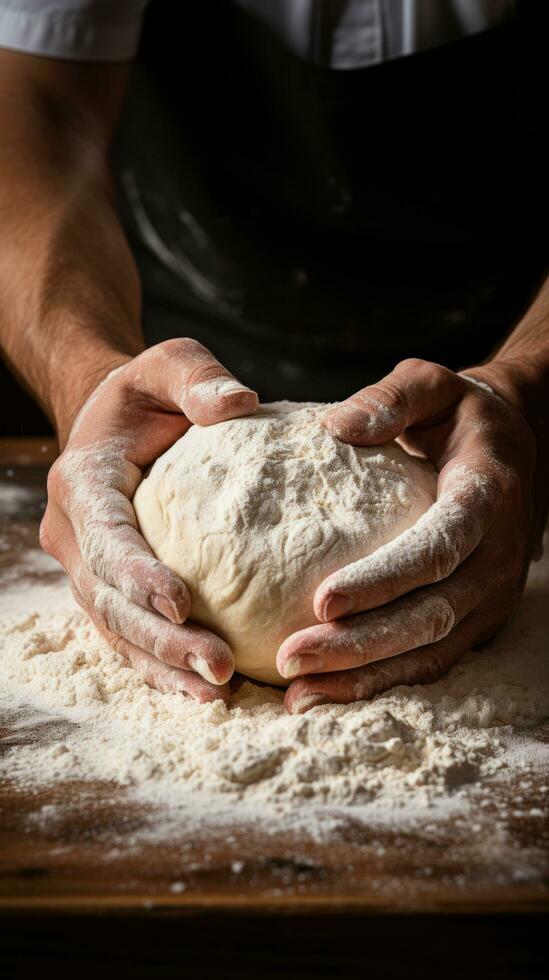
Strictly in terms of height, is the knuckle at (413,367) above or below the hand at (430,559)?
above

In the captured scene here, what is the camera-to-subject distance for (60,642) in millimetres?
1317

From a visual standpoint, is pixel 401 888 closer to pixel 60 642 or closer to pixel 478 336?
pixel 60 642

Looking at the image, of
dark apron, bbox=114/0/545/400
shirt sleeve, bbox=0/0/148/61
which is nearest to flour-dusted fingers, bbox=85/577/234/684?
dark apron, bbox=114/0/545/400

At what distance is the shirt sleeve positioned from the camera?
1937 millimetres

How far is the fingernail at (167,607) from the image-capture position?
1077 millimetres

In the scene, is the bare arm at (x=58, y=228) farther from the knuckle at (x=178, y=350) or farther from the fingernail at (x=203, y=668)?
the fingernail at (x=203, y=668)

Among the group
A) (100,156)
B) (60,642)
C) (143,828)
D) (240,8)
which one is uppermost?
(240,8)

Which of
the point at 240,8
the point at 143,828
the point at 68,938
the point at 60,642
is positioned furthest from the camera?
the point at 240,8

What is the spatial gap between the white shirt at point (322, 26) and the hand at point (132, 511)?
0.99m

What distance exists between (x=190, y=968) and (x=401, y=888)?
7.6 inches

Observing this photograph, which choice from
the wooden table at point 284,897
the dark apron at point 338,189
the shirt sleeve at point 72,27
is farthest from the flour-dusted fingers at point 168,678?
the shirt sleeve at point 72,27

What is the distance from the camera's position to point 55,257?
1866 millimetres

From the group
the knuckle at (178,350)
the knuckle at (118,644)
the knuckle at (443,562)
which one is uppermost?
the knuckle at (178,350)

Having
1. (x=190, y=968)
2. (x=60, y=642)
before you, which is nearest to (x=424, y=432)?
(x=60, y=642)
